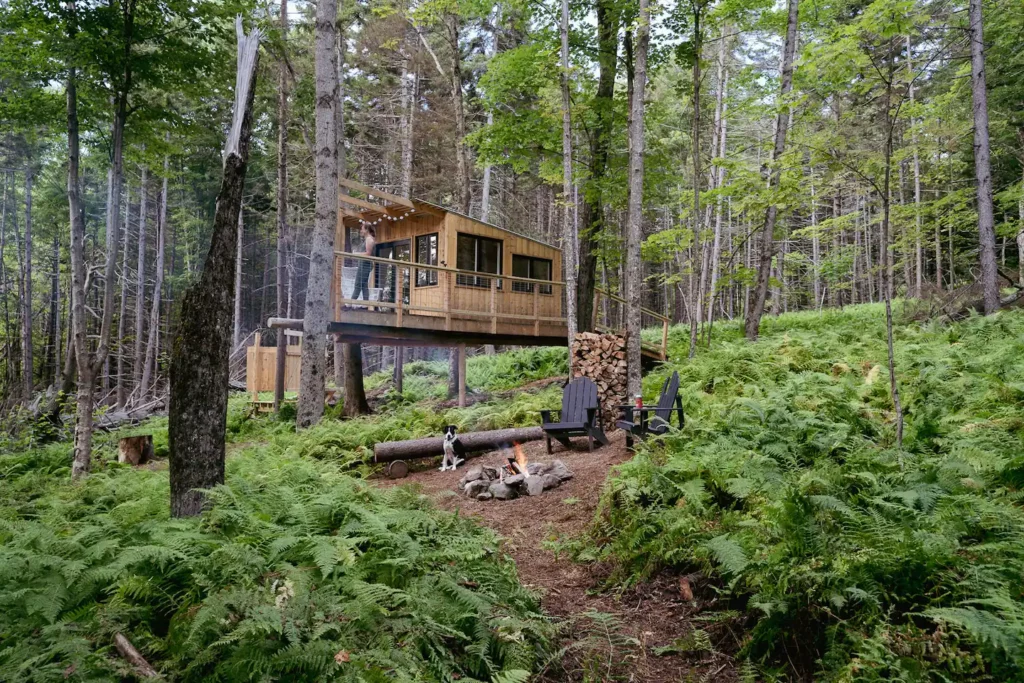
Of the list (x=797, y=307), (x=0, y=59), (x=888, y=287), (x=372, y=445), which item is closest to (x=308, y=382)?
(x=372, y=445)

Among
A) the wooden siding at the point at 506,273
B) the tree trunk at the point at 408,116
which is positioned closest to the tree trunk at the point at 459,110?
the wooden siding at the point at 506,273

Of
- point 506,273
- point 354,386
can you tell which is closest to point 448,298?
point 354,386

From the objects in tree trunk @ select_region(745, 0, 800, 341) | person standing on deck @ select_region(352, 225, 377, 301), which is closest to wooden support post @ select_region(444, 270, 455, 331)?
person standing on deck @ select_region(352, 225, 377, 301)

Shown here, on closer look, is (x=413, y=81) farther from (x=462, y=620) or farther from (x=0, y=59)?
(x=462, y=620)

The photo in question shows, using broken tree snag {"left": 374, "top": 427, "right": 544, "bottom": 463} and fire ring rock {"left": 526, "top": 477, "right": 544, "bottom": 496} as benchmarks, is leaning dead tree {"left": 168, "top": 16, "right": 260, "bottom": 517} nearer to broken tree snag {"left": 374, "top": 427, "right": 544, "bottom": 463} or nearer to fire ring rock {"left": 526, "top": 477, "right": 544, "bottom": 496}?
fire ring rock {"left": 526, "top": 477, "right": 544, "bottom": 496}

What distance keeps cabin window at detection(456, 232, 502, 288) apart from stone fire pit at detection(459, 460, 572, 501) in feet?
26.1

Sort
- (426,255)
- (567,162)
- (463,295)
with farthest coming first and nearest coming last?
(426,255)
(463,295)
(567,162)

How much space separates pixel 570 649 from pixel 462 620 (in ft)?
2.32

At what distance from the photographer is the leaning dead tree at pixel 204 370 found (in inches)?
143

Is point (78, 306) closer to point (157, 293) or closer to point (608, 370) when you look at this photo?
point (608, 370)

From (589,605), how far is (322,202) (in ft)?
26.6

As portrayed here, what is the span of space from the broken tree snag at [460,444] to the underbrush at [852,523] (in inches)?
135

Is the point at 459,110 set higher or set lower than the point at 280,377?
higher

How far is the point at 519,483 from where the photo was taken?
21.8ft
